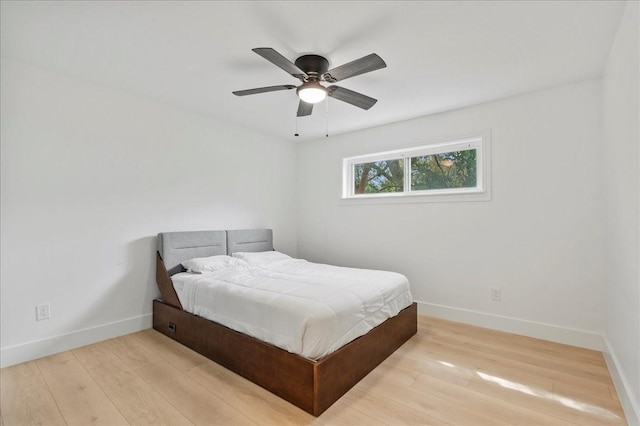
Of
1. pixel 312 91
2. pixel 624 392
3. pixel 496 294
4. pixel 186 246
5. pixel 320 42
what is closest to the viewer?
pixel 624 392

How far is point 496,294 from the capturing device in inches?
125

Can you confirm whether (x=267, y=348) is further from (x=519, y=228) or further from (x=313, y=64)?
(x=519, y=228)

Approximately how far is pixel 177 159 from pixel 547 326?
4.30 m

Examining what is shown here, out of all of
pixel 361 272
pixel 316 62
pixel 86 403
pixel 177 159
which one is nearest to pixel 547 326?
pixel 361 272

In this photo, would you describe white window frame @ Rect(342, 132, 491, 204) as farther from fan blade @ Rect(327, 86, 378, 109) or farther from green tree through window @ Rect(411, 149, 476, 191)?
fan blade @ Rect(327, 86, 378, 109)

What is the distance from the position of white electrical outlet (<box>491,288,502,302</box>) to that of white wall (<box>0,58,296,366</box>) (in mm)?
3372

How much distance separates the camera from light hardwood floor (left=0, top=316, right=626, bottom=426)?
1.79 m

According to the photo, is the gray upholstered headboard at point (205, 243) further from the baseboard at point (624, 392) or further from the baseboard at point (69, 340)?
the baseboard at point (624, 392)

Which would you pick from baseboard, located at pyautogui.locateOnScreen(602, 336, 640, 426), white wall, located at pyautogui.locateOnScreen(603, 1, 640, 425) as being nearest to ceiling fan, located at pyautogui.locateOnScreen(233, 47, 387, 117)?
white wall, located at pyautogui.locateOnScreen(603, 1, 640, 425)

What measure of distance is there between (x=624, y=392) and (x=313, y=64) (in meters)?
3.03

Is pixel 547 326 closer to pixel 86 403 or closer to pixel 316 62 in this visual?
pixel 316 62

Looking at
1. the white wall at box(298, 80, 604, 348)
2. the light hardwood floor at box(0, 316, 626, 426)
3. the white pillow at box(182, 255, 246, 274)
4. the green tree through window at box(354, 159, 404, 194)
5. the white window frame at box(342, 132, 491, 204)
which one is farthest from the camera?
the green tree through window at box(354, 159, 404, 194)

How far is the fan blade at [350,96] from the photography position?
7.80ft

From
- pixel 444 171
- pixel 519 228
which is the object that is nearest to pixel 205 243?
pixel 444 171
